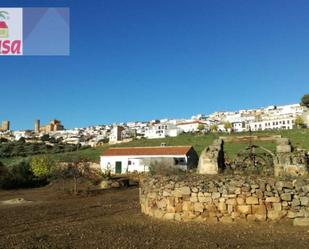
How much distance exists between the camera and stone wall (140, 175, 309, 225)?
31.4 feet

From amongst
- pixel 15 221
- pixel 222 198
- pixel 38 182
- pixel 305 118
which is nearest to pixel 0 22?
pixel 15 221

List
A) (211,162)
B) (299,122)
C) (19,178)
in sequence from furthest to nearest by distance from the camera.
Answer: (299,122) < (19,178) < (211,162)

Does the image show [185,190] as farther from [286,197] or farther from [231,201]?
[286,197]

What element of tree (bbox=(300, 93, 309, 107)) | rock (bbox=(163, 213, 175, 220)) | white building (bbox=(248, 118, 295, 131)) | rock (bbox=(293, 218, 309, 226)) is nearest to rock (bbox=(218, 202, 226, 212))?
rock (bbox=(163, 213, 175, 220))

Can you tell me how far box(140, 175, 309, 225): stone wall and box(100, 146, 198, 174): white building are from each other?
2969 centimetres

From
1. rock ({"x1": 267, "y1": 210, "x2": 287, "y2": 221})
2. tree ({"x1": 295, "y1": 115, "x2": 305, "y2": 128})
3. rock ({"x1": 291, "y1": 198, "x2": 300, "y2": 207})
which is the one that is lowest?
rock ({"x1": 267, "y1": 210, "x2": 287, "y2": 221})

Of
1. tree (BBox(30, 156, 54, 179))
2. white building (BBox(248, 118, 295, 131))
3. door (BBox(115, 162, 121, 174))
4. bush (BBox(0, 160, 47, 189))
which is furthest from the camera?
white building (BBox(248, 118, 295, 131))

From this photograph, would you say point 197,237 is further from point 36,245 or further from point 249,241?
point 36,245

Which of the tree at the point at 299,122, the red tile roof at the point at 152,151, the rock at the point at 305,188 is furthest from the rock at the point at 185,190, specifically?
the tree at the point at 299,122

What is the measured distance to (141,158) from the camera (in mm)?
43812

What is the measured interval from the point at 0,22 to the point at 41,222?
382 inches

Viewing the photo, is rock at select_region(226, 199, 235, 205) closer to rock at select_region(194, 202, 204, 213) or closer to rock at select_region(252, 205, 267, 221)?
rock at select_region(252, 205, 267, 221)

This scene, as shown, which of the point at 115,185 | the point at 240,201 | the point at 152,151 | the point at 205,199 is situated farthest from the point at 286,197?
the point at 152,151

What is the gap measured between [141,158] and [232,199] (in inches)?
1344
